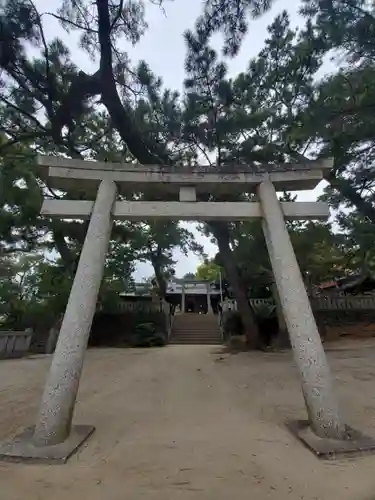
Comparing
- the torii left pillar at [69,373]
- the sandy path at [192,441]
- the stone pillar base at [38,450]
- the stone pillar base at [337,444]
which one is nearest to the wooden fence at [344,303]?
the sandy path at [192,441]

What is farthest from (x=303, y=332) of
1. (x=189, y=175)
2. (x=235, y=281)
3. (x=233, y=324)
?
(x=233, y=324)

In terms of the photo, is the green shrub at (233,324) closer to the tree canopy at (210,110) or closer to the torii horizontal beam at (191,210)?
the tree canopy at (210,110)

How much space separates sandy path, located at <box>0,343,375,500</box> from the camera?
94.5 inches

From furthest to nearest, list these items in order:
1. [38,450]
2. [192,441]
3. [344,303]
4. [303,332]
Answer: [344,303]
[303,332]
[192,441]
[38,450]

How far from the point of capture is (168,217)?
4156 mm

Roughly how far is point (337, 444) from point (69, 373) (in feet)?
8.21

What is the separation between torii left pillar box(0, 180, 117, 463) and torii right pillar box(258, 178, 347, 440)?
1.95m

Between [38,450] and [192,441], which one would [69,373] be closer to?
[38,450]

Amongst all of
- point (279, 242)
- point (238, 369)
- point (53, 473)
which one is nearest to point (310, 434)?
point (279, 242)

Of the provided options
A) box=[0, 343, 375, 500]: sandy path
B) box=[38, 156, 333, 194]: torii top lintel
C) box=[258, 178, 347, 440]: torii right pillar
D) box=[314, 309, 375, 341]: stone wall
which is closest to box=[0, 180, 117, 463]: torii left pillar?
box=[0, 343, 375, 500]: sandy path

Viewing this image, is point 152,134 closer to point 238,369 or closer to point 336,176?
point 336,176

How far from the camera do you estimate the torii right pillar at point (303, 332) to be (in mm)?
3199

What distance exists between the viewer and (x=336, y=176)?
25.5ft

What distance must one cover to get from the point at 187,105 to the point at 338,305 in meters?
10.5
